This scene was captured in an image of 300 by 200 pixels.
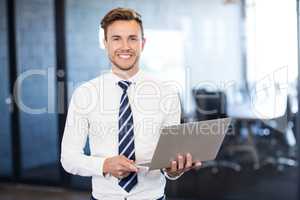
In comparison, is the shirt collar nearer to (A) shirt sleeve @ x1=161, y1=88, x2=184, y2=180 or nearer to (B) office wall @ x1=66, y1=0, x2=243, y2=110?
(A) shirt sleeve @ x1=161, y1=88, x2=184, y2=180

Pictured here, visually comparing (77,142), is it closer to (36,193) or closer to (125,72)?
(125,72)

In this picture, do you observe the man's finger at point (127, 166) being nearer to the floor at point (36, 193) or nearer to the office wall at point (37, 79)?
the floor at point (36, 193)

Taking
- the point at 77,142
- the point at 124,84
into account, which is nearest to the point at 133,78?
the point at 124,84

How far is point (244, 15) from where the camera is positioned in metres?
4.39

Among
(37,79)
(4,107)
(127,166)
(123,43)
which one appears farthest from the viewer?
(4,107)

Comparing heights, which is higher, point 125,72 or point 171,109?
point 125,72

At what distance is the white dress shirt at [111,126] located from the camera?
176 centimetres

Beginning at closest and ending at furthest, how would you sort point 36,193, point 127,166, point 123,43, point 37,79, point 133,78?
point 127,166 < point 123,43 < point 133,78 < point 36,193 < point 37,79

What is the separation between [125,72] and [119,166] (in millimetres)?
405

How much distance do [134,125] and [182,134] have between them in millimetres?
255

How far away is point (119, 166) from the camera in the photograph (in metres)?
1.63

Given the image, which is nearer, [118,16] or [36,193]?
[118,16]

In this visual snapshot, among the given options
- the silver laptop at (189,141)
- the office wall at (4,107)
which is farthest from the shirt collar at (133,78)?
the office wall at (4,107)

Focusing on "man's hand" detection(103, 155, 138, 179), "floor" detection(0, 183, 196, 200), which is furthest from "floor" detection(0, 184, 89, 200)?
"man's hand" detection(103, 155, 138, 179)
